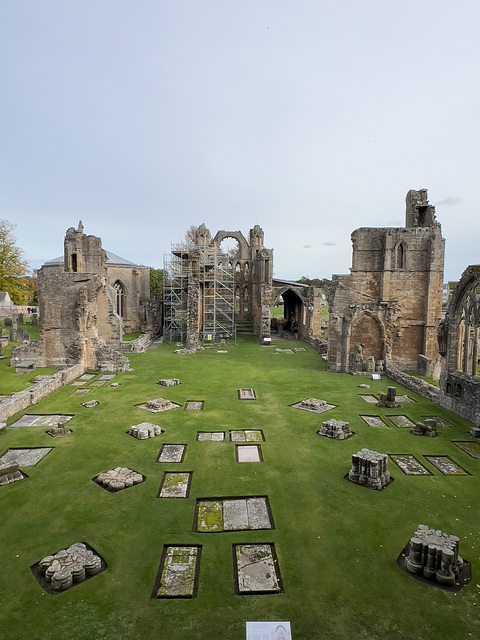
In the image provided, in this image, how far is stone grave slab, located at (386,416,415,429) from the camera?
12.0 metres

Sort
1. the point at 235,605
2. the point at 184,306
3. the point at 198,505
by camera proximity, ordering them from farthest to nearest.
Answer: the point at 184,306 < the point at 198,505 < the point at 235,605

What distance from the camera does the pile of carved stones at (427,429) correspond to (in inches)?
440

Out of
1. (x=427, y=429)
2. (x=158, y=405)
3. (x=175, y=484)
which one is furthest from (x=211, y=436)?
(x=427, y=429)

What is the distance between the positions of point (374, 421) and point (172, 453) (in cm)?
664

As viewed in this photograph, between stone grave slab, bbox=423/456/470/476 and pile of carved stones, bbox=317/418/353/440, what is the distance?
84.3 inches

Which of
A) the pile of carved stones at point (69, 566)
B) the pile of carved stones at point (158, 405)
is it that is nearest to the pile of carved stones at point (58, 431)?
the pile of carved stones at point (158, 405)

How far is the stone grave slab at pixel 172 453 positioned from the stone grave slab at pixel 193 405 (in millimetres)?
2877

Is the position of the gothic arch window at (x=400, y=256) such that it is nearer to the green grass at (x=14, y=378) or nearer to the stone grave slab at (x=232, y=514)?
the stone grave slab at (x=232, y=514)

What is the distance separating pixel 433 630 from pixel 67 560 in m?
5.24

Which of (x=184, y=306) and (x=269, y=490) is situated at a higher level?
(x=184, y=306)

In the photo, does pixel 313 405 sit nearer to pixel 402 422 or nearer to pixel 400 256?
pixel 402 422

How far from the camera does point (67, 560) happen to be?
582 cm

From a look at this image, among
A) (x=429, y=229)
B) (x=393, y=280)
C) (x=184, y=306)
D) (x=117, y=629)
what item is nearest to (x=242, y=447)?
(x=117, y=629)

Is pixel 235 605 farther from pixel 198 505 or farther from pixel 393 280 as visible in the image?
pixel 393 280
